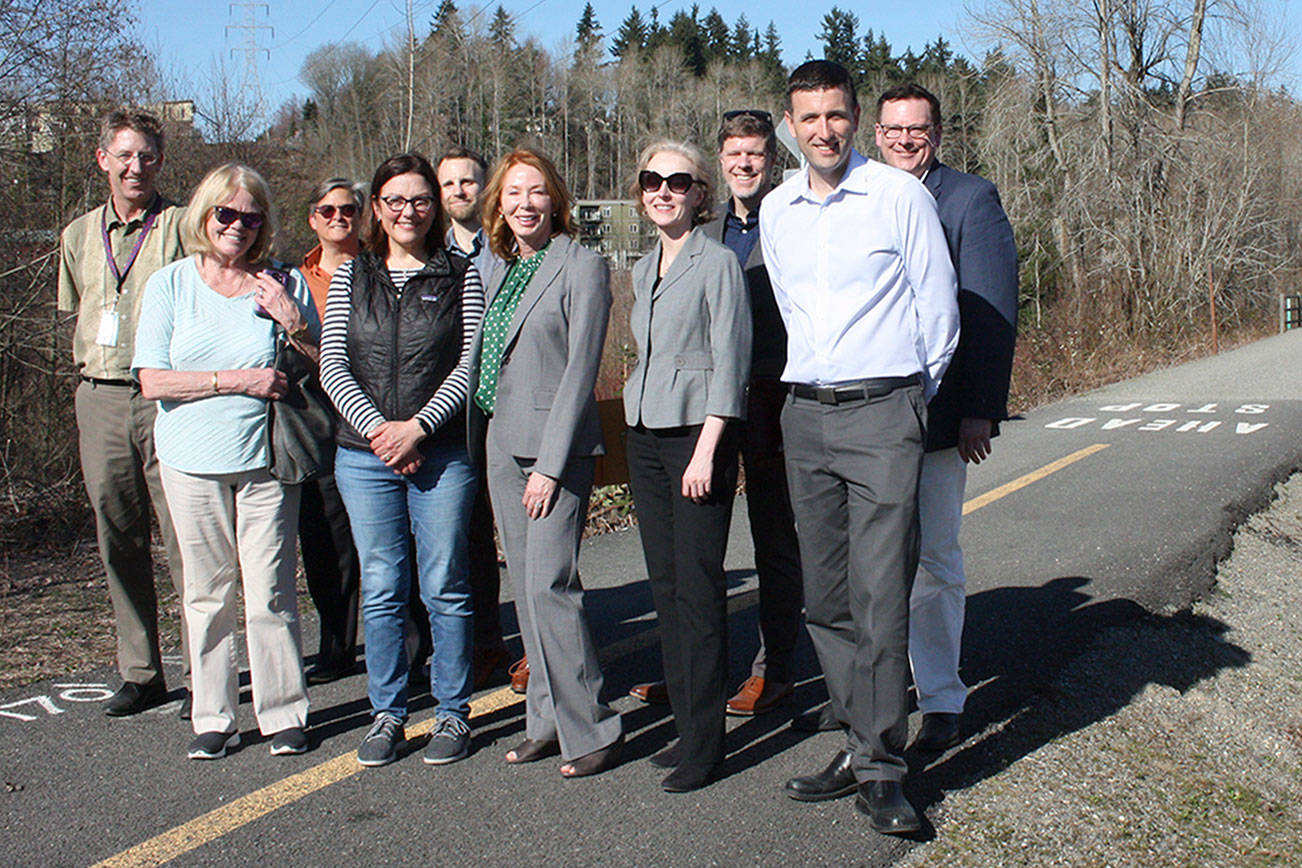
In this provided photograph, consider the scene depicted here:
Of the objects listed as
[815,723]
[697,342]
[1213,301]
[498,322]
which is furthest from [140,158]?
[1213,301]

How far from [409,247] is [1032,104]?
27.9 m

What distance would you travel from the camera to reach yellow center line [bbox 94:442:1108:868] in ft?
11.1

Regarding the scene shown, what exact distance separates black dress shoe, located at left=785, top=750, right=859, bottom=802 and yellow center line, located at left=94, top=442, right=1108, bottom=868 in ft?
4.49

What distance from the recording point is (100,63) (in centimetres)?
815

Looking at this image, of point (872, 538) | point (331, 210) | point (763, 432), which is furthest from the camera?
point (331, 210)

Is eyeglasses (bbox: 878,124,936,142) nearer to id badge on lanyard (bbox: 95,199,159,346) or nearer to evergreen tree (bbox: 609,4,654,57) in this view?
id badge on lanyard (bbox: 95,199,159,346)

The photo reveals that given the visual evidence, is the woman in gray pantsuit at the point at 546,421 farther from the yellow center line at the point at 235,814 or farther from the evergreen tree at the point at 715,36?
the evergreen tree at the point at 715,36

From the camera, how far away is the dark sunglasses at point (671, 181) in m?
3.92

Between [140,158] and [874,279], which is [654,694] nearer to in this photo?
[874,279]

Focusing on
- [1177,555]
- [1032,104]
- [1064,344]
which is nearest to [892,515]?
[1177,555]

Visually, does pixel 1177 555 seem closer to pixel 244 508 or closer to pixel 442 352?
pixel 442 352

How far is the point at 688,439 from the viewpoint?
3797 millimetres

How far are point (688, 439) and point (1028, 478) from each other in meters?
6.50

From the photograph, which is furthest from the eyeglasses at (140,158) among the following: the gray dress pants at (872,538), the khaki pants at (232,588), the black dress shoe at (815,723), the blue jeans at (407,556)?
the black dress shoe at (815,723)
